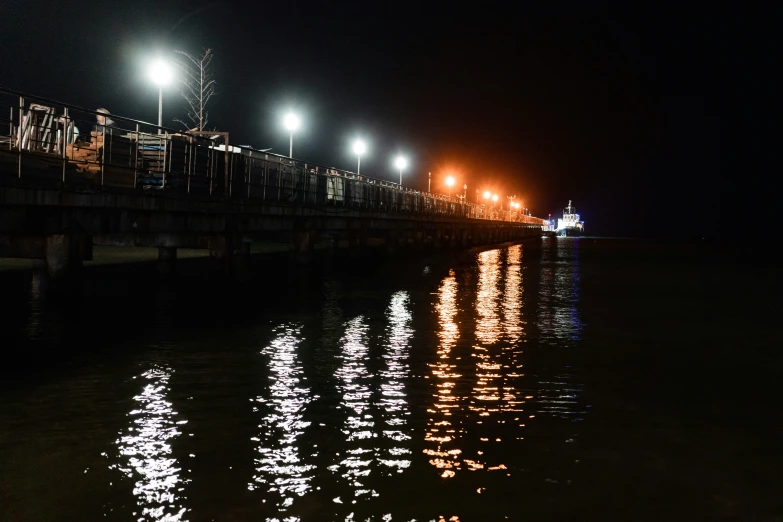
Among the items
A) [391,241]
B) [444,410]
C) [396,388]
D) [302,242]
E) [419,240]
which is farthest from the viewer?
[419,240]

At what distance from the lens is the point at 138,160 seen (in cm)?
2248

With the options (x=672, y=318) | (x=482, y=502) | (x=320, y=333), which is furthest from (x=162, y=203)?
(x=482, y=502)

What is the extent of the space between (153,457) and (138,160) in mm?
16909

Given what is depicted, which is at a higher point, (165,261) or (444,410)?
(165,261)

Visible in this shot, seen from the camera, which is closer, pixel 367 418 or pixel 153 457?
pixel 153 457

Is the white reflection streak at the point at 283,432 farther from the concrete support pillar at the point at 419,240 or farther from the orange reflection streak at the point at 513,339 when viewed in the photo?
the concrete support pillar at the point at 419,240

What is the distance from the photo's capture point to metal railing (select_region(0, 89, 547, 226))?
17.5 metres

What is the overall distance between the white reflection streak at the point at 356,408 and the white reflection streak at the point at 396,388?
212 mm

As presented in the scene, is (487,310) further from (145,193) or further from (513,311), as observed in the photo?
A: (145,193)

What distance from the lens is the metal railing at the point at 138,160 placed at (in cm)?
1750

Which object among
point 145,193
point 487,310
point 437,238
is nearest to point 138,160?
point 145,193

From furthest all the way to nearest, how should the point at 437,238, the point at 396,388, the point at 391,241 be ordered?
the point at 437,238 → the point at 391,241 → the point at 396,388

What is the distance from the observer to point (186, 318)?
667 inches

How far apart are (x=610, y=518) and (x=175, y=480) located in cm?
371
